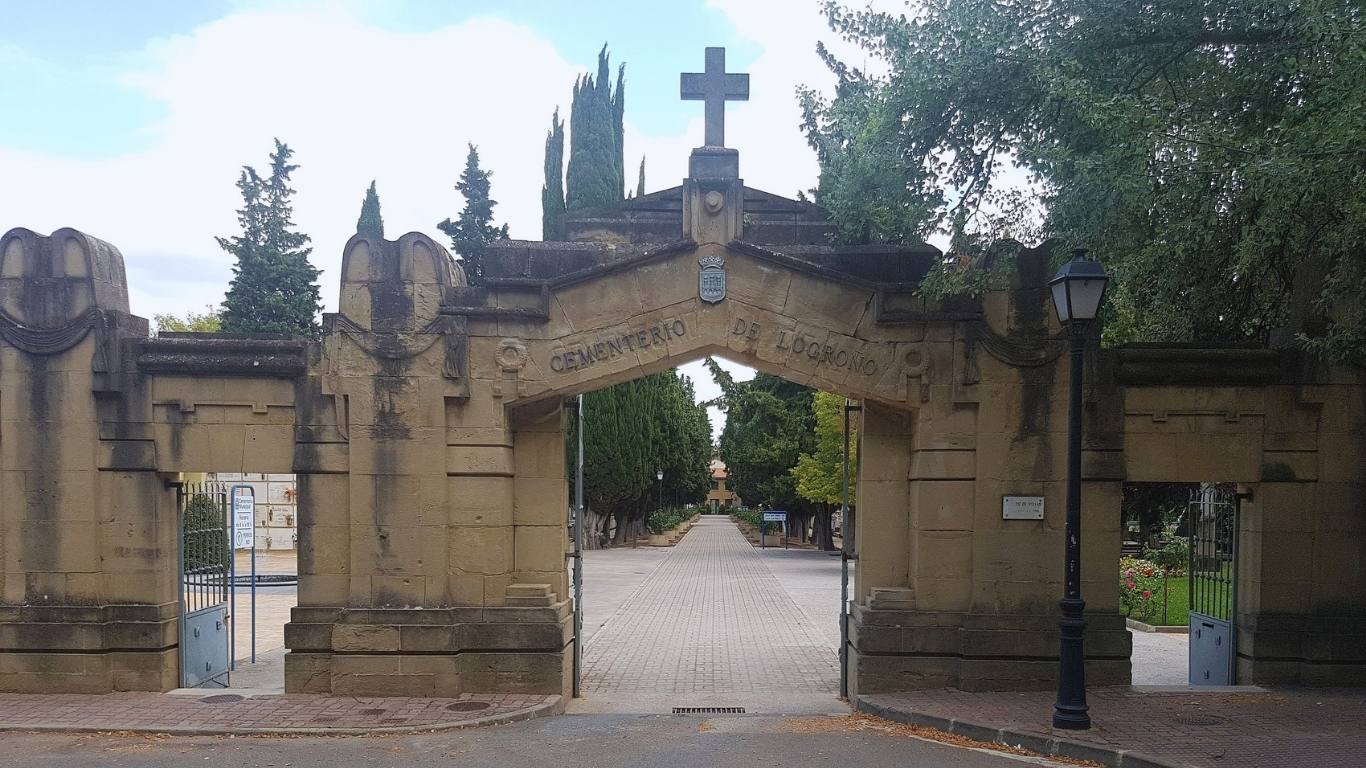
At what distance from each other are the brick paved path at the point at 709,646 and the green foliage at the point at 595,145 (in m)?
15.3

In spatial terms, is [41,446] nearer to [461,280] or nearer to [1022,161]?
[461,280]

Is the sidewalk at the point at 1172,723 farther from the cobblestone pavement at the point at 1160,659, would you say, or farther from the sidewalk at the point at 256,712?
the sidewalk at the point at 256,712

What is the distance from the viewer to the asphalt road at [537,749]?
7125 mm

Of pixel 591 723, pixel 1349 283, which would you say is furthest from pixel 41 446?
pixel 1349 283

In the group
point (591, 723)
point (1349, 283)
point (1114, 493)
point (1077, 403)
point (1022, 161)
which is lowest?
point (591, 723)

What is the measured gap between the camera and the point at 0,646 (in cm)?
909

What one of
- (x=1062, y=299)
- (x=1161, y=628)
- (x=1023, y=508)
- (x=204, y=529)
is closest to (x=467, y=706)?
(x=204, y=529)

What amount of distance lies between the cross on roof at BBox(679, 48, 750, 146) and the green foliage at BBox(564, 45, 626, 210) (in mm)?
23197

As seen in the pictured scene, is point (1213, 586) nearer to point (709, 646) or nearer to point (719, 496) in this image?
point (709, 646)

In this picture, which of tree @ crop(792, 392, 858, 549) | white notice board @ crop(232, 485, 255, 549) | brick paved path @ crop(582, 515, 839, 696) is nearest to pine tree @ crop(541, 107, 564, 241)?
tree @ crop(792, 392, 858, 549)

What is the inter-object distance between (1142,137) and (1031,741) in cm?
496

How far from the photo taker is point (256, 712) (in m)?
8.39

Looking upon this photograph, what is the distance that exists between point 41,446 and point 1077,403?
9.95 meters

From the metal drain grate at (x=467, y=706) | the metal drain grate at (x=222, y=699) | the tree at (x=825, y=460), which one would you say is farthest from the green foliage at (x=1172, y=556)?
the metal drain grate at (x=222, y=699)
